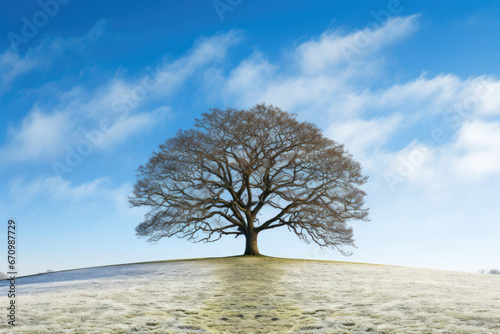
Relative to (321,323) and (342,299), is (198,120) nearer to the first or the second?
(342,299)

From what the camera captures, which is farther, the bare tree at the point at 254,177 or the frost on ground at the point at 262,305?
the bare tree at the point at 254,177

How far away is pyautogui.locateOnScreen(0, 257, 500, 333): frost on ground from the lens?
11695 millimetres

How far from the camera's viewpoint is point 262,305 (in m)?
15.2

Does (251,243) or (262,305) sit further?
(251,243)

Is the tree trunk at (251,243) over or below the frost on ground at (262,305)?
over

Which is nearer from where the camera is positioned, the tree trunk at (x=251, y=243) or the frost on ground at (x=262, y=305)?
the frost on ground at (x=262, y=305)

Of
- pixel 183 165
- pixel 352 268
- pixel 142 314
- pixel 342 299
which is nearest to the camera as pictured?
pixel 142 314

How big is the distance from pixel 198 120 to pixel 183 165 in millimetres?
3649

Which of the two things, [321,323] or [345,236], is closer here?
[321,323]

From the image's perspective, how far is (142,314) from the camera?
1338cm

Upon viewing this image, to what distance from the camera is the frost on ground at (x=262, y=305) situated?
11695mm

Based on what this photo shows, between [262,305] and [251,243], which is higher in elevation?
[251,243]

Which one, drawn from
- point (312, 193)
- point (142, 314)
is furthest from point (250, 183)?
point (142, 314)

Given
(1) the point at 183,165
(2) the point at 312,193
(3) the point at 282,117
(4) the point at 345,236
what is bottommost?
(4) the point at 345,236
